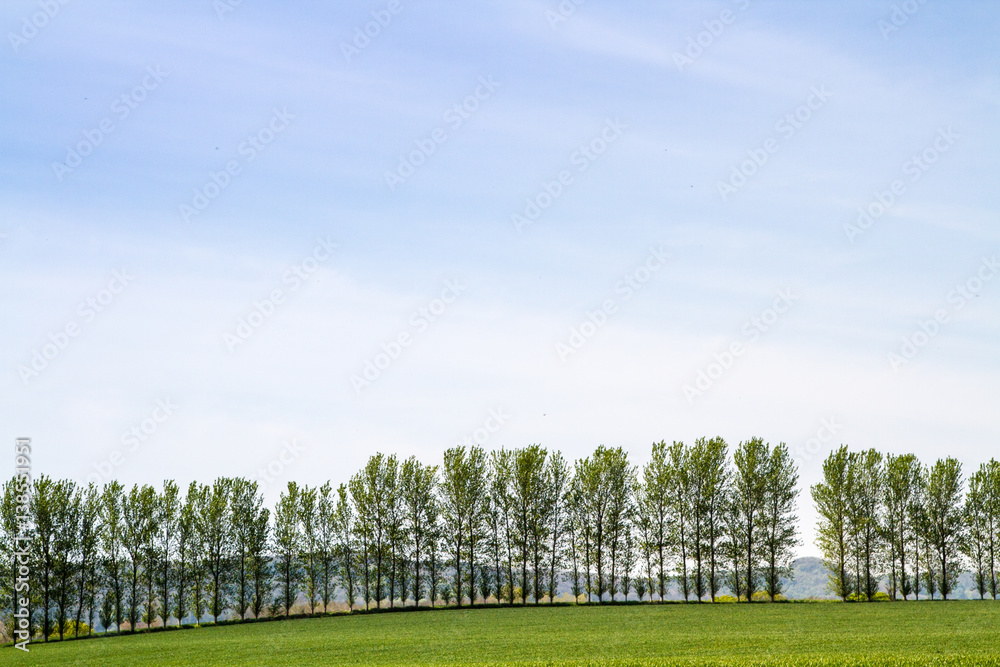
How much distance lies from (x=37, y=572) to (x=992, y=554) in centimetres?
8329

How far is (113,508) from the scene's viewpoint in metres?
77.7

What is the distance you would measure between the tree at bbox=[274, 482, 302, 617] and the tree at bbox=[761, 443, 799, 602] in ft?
142

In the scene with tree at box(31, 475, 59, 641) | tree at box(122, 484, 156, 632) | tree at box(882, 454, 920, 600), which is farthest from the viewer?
tree at box(882, 454, 920, 600)

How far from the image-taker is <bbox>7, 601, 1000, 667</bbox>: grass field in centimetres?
3156

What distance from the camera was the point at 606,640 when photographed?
40.2 m

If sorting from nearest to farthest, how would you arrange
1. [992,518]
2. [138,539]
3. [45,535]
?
1. [45,535]
2. [138,539]
3. [992,518]

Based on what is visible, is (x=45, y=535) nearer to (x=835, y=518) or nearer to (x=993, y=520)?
(x=835, y=518)

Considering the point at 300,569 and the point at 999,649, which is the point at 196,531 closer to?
the point at 300,569

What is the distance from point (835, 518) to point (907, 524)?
718 centimetres

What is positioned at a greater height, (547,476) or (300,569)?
(547,476)

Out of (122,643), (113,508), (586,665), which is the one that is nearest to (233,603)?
(113,508)

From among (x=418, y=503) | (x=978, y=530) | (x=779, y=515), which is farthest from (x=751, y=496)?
(x=418, y=503)

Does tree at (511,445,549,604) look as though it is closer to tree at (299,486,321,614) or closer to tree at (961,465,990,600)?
tree at (299,486,321,614)

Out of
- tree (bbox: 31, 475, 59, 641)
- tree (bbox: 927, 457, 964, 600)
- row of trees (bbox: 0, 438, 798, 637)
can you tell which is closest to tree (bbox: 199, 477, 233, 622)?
row of trees (bbox: 0, 438, 798, 637)
